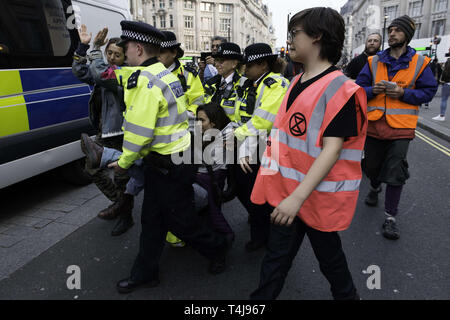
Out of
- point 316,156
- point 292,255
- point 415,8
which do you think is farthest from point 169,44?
point 415,8

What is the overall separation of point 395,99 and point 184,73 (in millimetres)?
2332

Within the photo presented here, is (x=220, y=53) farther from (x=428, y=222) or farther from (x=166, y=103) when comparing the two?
(x=428, y=222)

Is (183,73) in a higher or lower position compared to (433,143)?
higher

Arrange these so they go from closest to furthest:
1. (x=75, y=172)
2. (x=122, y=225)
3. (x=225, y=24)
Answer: (x=122, y=225), (x=75, y=172), (x=225, y=24)

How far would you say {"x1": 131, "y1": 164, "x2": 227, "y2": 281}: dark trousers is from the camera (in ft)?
7.70

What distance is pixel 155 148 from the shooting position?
7.50 feet

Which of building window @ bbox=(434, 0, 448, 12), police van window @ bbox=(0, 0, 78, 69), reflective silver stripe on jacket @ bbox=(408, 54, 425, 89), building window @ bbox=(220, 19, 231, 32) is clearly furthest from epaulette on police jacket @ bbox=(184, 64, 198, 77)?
building window @ bbox=(220, 19, 231, 32)

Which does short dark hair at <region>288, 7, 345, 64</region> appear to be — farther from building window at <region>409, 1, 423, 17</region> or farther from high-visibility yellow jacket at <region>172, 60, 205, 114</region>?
building window at <region>409, 1, 423, 17</region>

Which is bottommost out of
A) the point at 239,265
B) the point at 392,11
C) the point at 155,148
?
the point at 239,265

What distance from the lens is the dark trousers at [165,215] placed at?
2.35 meters

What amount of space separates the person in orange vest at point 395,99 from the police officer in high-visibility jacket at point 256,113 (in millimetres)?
1069

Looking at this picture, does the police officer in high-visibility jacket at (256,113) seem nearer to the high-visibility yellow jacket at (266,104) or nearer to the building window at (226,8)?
the high-visibility yellow jacket at (266,104)

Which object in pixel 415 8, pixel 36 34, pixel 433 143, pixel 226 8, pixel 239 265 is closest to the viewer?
pixel 239 265

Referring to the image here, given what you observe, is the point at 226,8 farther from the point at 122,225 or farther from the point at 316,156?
the point at 316,156
